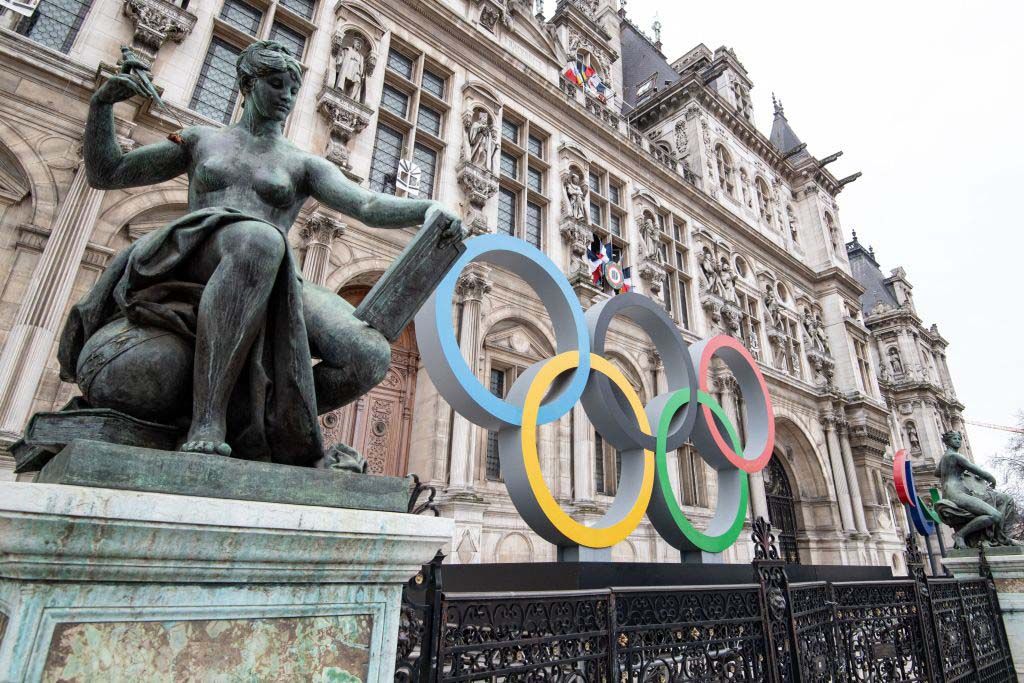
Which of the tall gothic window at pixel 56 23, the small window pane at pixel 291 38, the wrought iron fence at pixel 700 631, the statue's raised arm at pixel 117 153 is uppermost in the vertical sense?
the small window pane at pixel 291 38

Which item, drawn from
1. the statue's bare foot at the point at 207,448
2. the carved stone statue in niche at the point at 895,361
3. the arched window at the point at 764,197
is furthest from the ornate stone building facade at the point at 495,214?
the carved stone statue in niche at the point at 895,361

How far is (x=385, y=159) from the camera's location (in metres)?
13.1

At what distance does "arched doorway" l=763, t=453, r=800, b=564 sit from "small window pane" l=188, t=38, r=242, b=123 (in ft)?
69.4

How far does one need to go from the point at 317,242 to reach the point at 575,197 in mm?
8763

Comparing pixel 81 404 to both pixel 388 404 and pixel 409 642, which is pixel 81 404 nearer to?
pixel 409 642

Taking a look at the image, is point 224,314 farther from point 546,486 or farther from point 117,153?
point 546,486

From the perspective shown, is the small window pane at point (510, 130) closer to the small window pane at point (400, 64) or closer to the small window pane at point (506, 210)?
the small window pane at point (506, 210)

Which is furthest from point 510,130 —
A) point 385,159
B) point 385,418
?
point 385,418

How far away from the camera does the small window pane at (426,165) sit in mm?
13447

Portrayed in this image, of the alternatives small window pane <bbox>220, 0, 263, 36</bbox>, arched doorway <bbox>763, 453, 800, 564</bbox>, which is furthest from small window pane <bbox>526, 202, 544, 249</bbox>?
arched doorway <bbox>763, 453, 800, 564</bbox>

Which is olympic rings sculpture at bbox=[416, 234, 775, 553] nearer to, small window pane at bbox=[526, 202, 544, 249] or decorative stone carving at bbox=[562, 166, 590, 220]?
small window pane at bbox=[526, 202, 544, 249]

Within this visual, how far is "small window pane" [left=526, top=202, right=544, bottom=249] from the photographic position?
614 inches

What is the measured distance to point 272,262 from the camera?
2.09m

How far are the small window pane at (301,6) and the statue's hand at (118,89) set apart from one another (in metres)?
12.4
